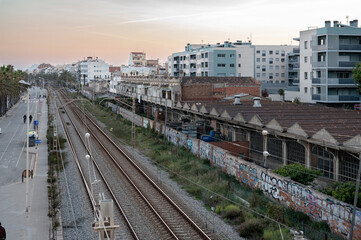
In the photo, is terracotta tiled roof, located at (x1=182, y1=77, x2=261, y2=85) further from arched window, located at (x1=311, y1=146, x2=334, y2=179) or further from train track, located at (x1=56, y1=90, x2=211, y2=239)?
arched window, located at (x1=311, y1=146, x2=334, y2=179)

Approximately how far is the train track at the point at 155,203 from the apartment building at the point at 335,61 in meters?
28.0

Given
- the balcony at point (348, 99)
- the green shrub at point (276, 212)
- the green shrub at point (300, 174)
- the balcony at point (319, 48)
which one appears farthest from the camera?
the balcony at point (348, 99)

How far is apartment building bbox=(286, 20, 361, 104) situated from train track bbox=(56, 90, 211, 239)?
28.0 m

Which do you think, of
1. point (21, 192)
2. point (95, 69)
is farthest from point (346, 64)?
point (95, 69)

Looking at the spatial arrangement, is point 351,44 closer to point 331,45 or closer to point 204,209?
point 331,45

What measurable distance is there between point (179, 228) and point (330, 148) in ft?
30.6

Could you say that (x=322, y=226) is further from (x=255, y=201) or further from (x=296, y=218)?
(x=255, y=201)

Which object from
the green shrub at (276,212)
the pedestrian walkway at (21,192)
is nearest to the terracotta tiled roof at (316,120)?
the green shrub at (276,212)

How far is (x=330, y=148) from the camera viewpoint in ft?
73.6

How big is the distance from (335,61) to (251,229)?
3986cm

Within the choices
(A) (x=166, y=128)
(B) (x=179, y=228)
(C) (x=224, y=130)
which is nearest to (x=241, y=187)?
(B) (x=179, y=228)

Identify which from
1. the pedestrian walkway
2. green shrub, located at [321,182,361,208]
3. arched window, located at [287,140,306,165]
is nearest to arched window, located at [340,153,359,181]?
green shrub, located at [321,182,361,208]

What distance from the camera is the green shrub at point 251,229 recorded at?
16547mm

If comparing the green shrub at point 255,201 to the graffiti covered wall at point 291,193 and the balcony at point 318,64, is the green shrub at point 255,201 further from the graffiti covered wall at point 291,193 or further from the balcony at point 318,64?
the balcony at point 318,64
